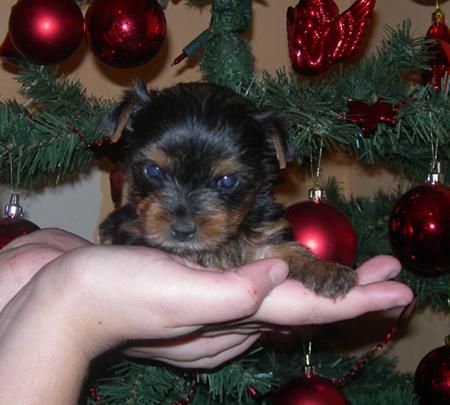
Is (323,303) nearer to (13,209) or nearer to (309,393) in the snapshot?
(309,393)

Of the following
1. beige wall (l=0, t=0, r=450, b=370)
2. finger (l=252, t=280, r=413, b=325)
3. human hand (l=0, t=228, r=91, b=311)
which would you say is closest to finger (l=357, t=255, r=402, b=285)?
finger (l=252, t=280, r=413, b=325)

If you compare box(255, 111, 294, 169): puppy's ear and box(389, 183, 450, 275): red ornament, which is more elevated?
box(255, 111, 294, 169): puppy's ear

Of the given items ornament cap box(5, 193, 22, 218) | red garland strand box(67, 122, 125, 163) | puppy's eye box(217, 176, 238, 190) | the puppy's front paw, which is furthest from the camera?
ornament cap box(5, 193, 22, 218)

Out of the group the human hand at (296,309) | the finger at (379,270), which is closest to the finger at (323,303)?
the human hand at (296,309)

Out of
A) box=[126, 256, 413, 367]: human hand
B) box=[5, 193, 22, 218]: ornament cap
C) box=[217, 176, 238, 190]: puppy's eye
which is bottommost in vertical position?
box=[126, 256, 413, 367]: human hand

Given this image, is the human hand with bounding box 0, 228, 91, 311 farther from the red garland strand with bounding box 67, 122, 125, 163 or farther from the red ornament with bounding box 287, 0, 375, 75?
the red ornament with bounding box 287, 0, 375, 75

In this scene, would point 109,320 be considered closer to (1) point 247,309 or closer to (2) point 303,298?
(1) point 247,309

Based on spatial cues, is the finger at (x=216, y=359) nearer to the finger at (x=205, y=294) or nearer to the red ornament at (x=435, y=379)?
the finger at (x=205, y=294)

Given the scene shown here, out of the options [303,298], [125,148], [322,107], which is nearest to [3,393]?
[303,298]
